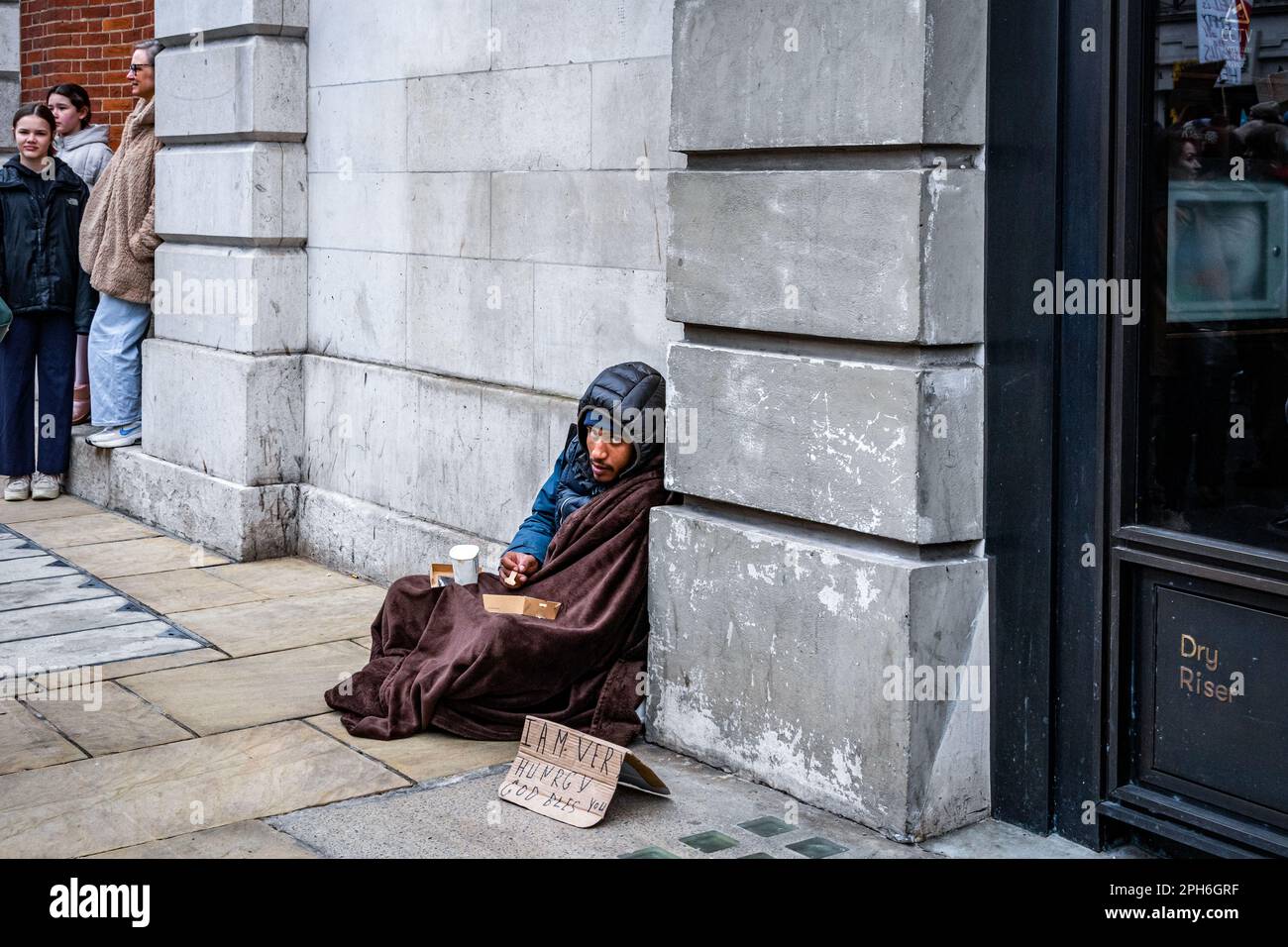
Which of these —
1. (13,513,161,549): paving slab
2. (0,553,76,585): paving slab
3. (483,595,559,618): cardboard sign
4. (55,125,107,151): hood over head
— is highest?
(55,125,107,151): hood over head

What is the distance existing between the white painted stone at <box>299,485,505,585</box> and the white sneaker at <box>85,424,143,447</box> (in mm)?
1631

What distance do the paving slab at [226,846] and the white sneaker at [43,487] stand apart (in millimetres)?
5483

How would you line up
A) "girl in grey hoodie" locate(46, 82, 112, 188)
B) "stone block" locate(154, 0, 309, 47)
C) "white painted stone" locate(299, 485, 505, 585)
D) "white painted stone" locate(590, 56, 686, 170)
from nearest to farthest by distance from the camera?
1. "white painted stone" locate(590, 56, 686, 170)
2. "white painted stone" locate(299, 485, 505, 585)
3. "stone block" locate(154, 0, 309, 47)
4. "girl in grey hoodie" locate(46, 82, 112, 188)

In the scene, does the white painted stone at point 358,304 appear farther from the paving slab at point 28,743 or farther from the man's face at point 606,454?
the paving slab at point 28,743

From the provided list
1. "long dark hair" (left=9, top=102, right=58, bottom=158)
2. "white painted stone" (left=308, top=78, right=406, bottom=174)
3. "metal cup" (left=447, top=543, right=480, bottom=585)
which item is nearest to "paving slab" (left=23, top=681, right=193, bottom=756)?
"metal cup" (left=447, top=543, right=480, bottom=585)

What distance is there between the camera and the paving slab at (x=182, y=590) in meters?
6.82

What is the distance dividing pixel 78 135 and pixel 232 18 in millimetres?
2685

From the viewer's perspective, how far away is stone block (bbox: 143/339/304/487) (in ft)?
25.1

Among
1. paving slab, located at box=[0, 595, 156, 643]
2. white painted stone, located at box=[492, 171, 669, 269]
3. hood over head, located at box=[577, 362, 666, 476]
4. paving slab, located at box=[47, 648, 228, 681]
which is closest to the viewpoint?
hood over head, located at box=[577, 362, 666, 476]

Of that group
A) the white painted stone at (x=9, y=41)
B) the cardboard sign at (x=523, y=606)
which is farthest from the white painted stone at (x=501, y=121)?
the white painted stone at (x=9, y=41)

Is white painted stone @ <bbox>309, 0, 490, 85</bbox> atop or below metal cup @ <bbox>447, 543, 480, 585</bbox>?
atop

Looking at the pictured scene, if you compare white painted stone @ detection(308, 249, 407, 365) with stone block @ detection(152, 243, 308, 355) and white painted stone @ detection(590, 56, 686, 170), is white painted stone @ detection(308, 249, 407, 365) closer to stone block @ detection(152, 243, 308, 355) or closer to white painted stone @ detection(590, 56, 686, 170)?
stone block @ detection(152, 243, 308, 355)

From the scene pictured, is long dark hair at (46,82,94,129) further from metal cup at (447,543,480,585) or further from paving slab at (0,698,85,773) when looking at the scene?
metal cup at (447,543,480,585)

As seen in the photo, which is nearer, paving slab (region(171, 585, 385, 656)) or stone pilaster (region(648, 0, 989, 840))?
stone pilaster (region(648, 0, 989, 840))
